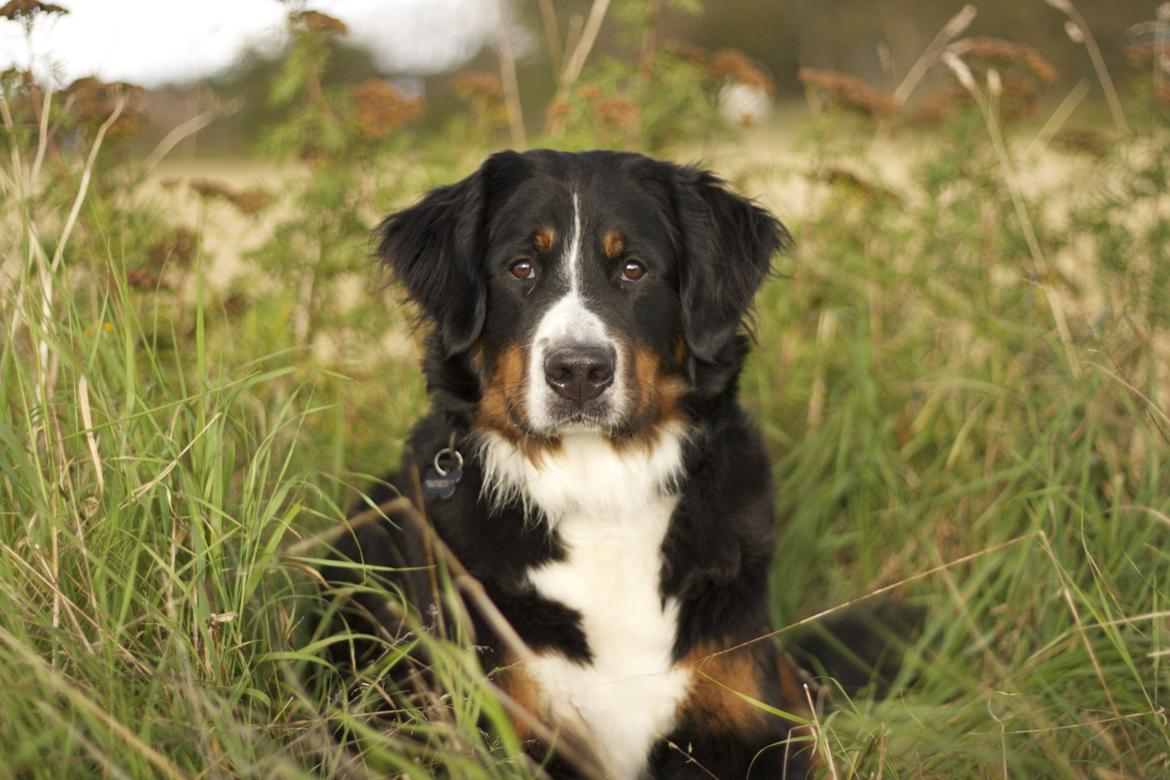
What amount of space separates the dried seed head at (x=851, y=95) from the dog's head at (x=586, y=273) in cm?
162

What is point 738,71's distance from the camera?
4.74 m

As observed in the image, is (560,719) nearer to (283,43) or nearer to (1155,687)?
(1155,687)

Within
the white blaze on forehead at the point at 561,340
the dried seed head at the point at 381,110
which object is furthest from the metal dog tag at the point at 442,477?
the dried seed head at the point at 381,110

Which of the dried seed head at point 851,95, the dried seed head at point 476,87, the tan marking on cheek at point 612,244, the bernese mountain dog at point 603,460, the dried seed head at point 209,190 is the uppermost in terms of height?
the dried seed head at point 476,87

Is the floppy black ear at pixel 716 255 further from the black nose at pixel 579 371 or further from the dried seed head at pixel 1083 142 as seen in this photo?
the dried seed head at pixel 1083 142

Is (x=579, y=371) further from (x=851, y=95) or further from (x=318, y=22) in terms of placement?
(x=851, y=95)

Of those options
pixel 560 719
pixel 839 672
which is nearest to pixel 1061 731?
pixel 839 672

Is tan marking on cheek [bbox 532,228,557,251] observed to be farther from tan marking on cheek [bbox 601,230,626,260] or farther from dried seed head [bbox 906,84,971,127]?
dried seed head [bbox 906,84,971,127]

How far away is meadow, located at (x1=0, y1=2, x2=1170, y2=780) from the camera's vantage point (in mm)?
2441

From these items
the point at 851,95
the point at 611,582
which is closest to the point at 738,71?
the point at 851,95

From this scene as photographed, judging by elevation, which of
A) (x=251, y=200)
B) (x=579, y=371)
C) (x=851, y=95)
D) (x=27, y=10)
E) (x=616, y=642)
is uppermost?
(x=27, y=10)

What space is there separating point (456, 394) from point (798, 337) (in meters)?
2.29

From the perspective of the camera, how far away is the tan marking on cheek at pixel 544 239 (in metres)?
3.05

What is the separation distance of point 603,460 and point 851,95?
2.42 meters
